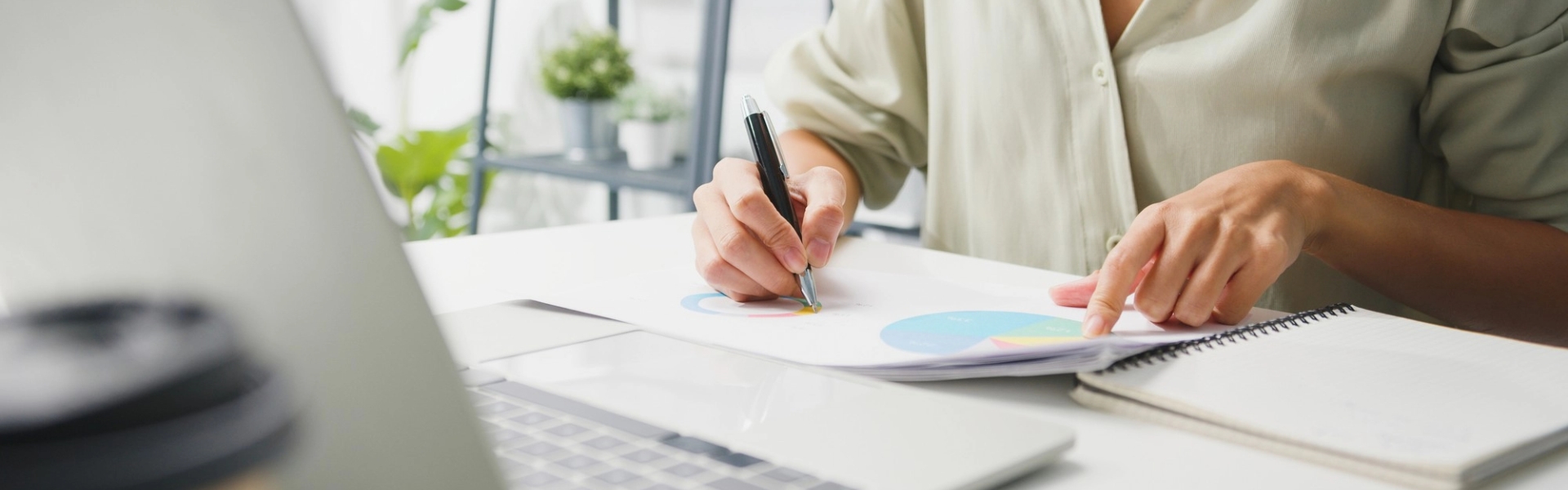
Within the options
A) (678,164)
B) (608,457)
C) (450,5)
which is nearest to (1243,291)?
(608,457)

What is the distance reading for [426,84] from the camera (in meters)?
2.81

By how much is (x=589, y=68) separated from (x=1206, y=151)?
5.87 ft

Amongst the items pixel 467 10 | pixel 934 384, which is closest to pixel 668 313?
pixel 934 384

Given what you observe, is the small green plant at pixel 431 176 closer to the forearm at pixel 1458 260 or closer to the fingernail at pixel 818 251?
the fingernail at pixel 818 251

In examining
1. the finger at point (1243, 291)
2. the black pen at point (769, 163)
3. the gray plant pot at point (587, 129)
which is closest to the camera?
the finger at point (1243, 291)

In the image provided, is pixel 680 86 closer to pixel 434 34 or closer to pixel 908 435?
pixel 434 34

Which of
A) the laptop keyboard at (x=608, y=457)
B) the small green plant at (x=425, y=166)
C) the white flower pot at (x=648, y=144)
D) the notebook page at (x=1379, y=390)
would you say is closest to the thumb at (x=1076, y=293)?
the notebook page at (x=1379, y=390)

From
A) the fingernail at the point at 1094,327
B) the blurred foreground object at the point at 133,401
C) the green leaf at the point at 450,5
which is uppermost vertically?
the green leaf at the point at 450,5

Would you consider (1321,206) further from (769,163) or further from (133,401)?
(133,401)

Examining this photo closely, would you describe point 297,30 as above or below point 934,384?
above

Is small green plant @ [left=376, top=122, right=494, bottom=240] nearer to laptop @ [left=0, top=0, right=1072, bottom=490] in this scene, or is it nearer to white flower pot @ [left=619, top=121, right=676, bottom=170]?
white flower pot @ [left=619, top=121, right=676, bottom=170]

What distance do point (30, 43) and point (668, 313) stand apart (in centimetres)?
45

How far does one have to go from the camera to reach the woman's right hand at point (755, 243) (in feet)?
2.14

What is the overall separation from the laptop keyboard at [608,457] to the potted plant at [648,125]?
2002mm
